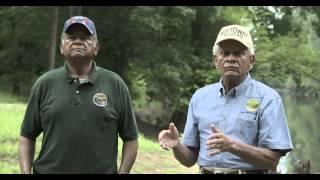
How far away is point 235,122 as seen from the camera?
290 centimetres

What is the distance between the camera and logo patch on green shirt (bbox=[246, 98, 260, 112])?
9.48ft

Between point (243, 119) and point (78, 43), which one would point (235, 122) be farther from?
point (78, 43)

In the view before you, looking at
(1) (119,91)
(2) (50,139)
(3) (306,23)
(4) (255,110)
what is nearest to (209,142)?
(4) (255,110)

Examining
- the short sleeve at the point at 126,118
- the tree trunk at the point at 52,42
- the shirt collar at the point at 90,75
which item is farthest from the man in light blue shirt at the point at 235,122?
the tree trunk at the point at 52,42

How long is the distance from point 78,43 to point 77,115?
0.45 m

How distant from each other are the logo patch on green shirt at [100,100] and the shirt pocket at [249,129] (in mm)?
858

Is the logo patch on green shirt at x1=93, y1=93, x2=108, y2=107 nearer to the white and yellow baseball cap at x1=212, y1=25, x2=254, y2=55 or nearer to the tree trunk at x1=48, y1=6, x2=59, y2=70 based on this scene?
the white and yellow baseball cap at x1=212, y1=25, x2=254, y2=55

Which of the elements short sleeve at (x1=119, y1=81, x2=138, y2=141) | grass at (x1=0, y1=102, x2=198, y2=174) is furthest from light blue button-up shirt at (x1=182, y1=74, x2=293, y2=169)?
grass at (x1=0, y1=102, x2=198, y2=174)

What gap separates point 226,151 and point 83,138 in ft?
3.00

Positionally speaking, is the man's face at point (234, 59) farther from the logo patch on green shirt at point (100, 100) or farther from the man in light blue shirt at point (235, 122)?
the logo patch on green shirt at point (100, 100)

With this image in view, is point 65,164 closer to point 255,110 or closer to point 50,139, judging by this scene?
point 50,139

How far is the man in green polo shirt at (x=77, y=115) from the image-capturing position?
319 cm

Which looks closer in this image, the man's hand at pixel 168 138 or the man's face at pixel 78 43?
the man's hand at pixel 168 138

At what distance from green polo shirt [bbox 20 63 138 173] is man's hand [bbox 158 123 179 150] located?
17.2 inches
